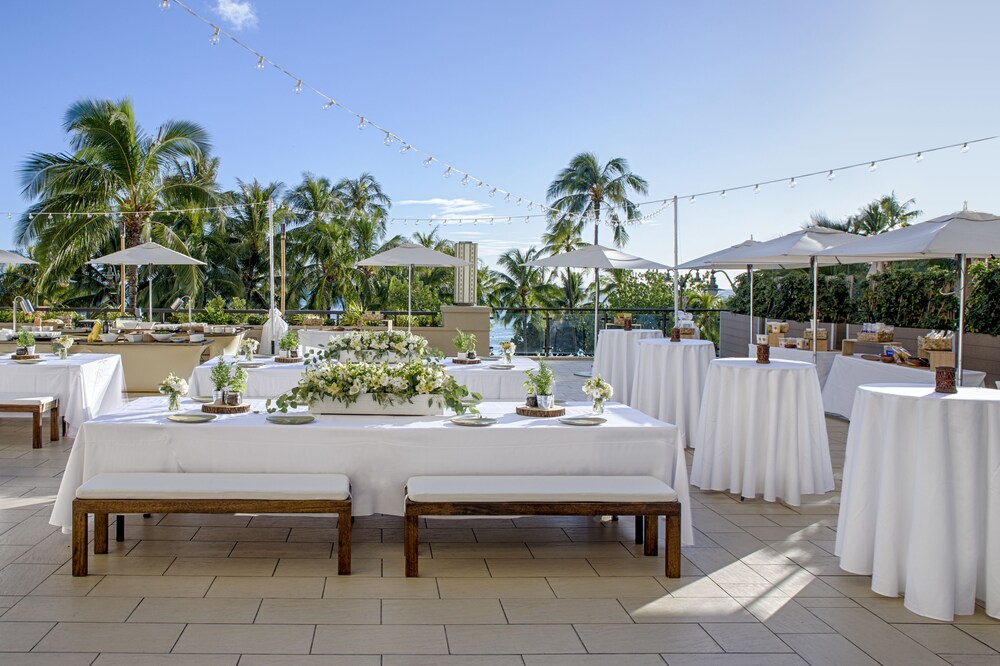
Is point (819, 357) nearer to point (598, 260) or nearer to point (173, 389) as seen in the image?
point (598, 260)

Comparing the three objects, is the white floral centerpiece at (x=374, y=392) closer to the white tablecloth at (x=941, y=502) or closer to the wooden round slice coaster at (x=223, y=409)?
the wooden round slice coaster at (x=223, y=409)

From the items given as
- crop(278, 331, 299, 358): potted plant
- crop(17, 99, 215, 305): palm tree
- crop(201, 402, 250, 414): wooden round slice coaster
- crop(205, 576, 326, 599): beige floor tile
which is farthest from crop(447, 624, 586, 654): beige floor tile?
crop(17, 99, 215, 305): palm tree

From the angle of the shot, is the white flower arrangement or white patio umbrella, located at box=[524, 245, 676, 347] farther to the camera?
white patio umbrella, located at box=[524, 245, 676, 347]

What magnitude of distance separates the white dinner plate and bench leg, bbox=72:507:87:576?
2378 mm

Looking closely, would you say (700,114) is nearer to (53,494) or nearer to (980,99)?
(980,99)

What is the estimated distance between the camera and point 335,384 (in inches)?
173

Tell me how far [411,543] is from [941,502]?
2.31 meters

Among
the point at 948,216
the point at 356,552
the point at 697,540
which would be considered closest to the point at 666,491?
the point at 697,540

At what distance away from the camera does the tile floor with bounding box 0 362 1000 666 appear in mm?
3035

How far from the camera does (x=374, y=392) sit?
4.43 metres

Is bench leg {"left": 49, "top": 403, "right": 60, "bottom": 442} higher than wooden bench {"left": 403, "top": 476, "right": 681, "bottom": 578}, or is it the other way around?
wooden bench {"left": 403, "top": 476, "right": 681, "bottom": 578}

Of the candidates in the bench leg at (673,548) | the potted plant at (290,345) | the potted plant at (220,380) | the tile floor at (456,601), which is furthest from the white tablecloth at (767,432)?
the potted plant at (290,345)

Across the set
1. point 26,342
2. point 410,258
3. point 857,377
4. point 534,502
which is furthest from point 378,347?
point 410,258

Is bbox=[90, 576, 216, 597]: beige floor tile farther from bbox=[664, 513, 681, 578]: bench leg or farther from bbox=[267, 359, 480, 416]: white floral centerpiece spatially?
bbox=[664, 513, 681, 578]: bench leg
